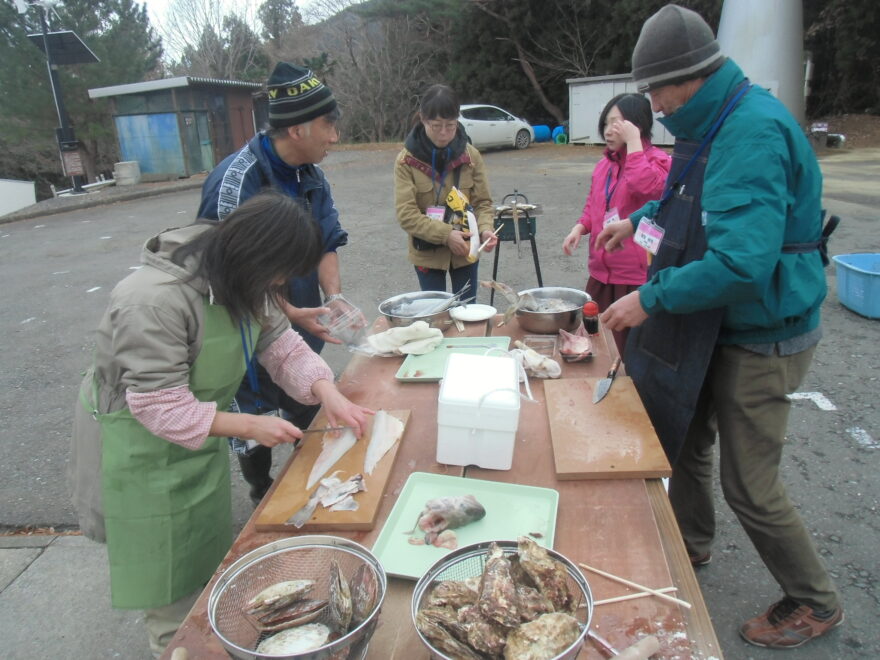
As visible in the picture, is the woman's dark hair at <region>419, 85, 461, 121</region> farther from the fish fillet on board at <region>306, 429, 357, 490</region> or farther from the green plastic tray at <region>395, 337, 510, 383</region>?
the fish fillet on board at <region>306, 429, 357, 490</region>

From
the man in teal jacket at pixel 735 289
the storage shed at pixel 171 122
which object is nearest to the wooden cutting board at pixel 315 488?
the man in teal jacket at pixel 735 289

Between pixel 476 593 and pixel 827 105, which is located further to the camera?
pixel 827 105

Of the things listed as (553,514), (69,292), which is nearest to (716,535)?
(553,514)

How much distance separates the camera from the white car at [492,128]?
18.5 metres

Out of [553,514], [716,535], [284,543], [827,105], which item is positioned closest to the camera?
[284,543]

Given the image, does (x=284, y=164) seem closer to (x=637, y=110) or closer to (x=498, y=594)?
(x=637, y=110)

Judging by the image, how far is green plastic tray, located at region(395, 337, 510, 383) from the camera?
7.55ft

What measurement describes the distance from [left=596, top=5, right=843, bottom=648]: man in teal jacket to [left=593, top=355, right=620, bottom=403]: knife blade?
0.17m

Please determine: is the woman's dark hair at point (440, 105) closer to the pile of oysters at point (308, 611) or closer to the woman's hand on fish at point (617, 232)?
the woman's hand on fish at point (617, 232)

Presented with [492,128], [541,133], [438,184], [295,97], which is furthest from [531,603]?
[541,133]

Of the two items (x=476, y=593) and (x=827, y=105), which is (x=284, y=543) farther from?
(x=827, y=105)

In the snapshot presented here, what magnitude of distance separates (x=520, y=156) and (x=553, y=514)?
57.6ft

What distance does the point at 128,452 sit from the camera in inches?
63.8

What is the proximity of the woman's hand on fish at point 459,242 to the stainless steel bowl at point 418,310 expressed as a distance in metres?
0.68
